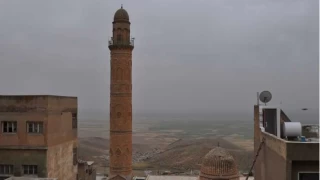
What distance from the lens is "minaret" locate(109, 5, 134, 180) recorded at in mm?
23844

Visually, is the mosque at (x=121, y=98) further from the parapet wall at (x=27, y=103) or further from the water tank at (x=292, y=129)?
the water tank at (x=292, y=129)

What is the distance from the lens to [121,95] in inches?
952

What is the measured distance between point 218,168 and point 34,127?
10.2 m

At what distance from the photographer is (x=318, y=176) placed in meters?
8.25

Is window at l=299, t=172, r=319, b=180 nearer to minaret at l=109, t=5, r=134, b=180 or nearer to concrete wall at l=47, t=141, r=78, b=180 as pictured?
concrete wall at l=47, t=141, r=78, b=180

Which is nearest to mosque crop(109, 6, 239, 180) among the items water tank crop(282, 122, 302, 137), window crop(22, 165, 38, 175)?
window crop(22, 165, 38, 175)

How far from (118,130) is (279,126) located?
603 inches

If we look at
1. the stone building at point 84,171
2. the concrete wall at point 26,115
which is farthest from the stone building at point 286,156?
the stone building at point 84,171

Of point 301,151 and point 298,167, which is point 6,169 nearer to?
point 298,167

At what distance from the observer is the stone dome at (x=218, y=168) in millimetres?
19469

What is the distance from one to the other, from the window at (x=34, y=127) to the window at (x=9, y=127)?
0.70 meters

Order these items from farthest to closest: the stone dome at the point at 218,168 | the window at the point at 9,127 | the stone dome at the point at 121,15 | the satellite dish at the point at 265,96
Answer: the stone dome at the point at 121,15 → the stone dome at the point at 218,168 → the window at the point at 9,127 → the satellite dish at the point at 265,96

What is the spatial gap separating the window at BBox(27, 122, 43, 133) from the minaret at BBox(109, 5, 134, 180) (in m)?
7.70

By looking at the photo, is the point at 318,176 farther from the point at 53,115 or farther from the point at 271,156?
the point at 53,115
